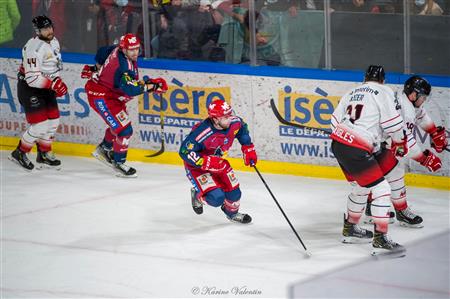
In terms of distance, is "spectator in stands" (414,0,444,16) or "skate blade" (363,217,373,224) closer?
"skate blade" (363,217,373,224)

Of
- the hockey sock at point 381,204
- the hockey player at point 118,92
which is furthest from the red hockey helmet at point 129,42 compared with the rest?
the hockey sock at point 381,204

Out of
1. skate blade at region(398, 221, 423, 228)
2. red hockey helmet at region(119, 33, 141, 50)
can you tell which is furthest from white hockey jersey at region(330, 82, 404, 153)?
red hockey helmet at region(119, 33, 141, 50)

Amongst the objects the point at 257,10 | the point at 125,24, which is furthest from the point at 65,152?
the point at 257,10

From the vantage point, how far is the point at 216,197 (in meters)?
8.12

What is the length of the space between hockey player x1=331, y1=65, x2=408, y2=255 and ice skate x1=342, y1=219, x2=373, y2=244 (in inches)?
8.8

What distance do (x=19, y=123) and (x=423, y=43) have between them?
4070mm

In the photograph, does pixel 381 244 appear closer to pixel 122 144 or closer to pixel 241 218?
pixel 241 218

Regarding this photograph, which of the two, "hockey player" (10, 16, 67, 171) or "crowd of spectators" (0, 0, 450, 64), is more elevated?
"crowd of spectators" (0, 0, 450, 64)

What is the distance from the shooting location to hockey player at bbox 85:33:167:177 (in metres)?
9.43

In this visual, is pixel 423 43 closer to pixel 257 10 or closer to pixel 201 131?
pixel 257 10

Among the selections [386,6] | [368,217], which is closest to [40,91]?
[386,6]

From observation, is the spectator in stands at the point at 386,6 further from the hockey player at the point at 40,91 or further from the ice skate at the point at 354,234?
the hockey player at the point at 40,91

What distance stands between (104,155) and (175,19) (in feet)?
4.50

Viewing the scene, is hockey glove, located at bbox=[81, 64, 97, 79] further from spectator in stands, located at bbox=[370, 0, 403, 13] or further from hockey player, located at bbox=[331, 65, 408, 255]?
hockey player, located at bbox=[331, 65, 408, 255]
